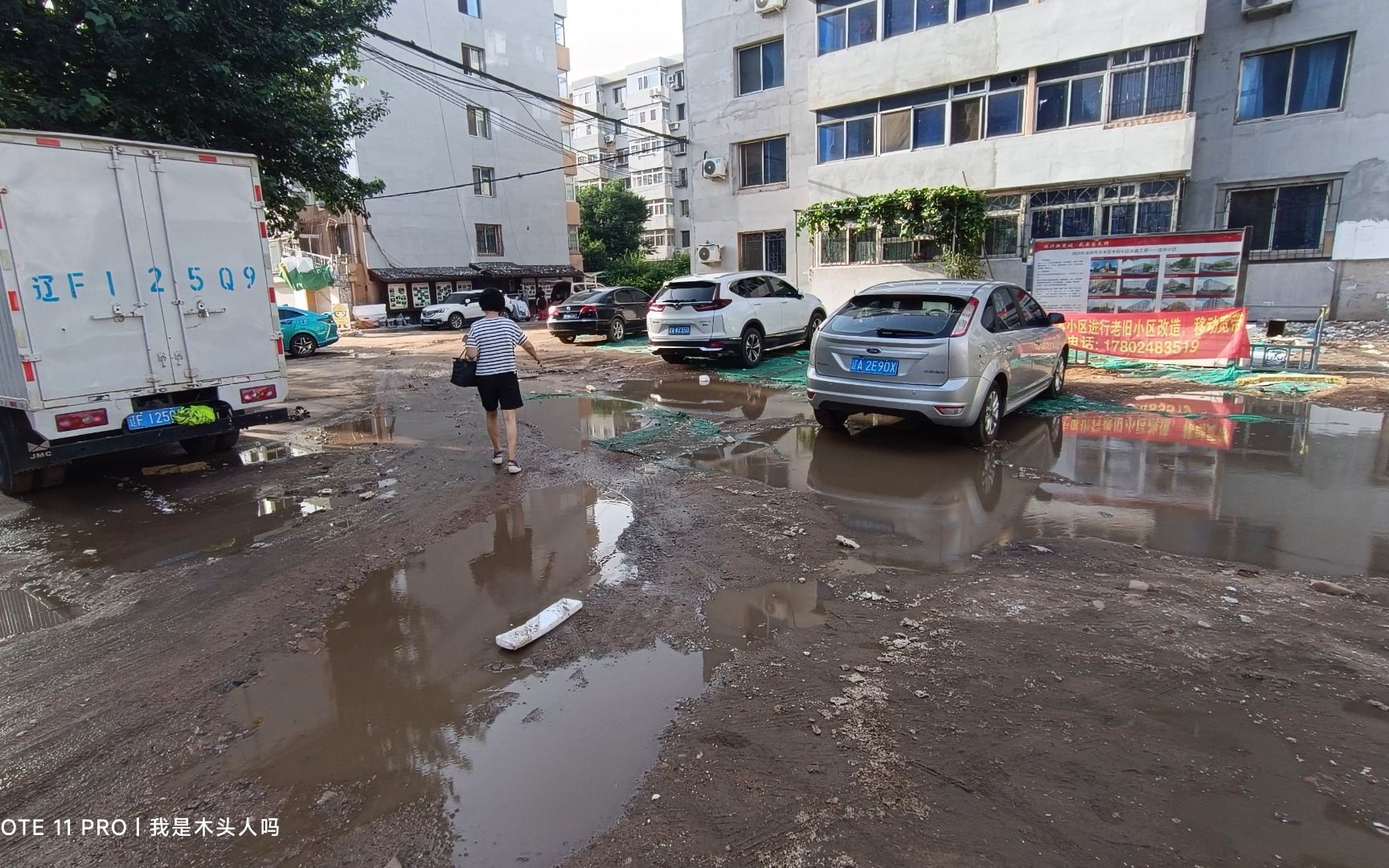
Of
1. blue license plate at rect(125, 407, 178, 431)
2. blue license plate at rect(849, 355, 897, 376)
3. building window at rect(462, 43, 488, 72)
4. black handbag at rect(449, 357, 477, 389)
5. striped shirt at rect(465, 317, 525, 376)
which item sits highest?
building window at rect(462, 43, 488, 72)

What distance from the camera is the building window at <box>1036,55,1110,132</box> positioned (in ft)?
53.7

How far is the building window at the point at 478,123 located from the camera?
119 ft

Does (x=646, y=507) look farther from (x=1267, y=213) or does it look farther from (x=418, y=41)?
(x=418, y=41)

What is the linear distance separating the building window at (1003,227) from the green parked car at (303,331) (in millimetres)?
18173

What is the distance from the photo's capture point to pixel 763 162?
22797 mm

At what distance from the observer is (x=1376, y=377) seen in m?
10.7

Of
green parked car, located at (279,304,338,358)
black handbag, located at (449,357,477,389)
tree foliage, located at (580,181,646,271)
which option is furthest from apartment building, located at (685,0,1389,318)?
tree foliage, located at (580,181,646,271)

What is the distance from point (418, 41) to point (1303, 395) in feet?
121

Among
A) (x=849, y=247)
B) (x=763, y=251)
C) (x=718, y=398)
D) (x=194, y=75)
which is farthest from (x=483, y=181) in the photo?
(x=718, y=398)

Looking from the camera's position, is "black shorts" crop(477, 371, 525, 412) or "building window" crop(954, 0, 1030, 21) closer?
"black shorts" crop(477, 371, 525, 412)

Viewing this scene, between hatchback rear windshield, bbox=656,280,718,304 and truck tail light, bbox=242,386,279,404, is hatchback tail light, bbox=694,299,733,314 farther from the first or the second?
truck tail light, bbox=242,386,279,404

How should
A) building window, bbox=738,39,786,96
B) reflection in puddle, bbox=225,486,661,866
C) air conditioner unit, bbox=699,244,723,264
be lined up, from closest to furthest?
reflection in puddle, bbox=225,486,661,866
building window, bbox=738,39,786,96
air conditioner unit, bbox=699,244,723,264

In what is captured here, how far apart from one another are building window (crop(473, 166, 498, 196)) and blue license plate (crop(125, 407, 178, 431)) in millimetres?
32280

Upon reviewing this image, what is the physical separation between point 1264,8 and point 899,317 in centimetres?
1458
